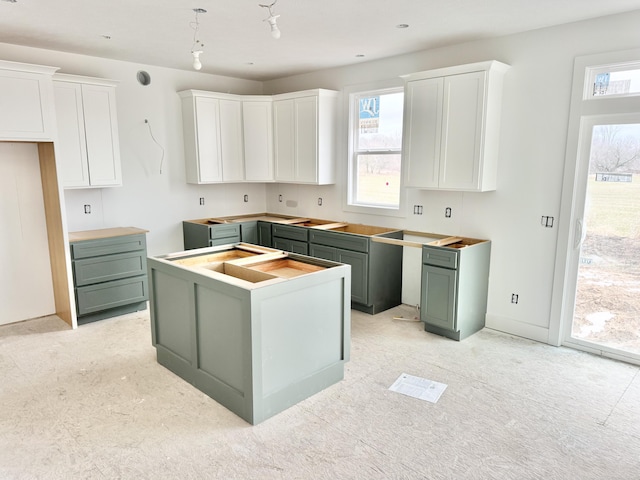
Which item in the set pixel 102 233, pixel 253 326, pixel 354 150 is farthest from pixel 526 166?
pixel 102 233

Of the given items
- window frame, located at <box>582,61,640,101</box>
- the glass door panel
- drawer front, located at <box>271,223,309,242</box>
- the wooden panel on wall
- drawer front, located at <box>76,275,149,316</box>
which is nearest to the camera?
window frame, located at <box>582,61,640,101</box>

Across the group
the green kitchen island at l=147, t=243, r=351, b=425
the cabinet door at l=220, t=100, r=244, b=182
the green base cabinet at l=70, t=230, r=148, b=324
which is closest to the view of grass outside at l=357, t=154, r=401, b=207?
the cabinet door at l=220, t=100, r=244, b=182

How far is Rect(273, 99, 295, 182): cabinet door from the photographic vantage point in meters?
5.55

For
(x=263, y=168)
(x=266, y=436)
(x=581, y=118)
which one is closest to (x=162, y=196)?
(x=263, y=168)

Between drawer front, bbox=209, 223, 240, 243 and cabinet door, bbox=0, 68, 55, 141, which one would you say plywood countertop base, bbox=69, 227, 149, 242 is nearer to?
drawer front, bbox=209, 223, 240, 243

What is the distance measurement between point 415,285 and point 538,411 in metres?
2.19

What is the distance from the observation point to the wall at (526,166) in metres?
3.60

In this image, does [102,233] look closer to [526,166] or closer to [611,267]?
[526,166]

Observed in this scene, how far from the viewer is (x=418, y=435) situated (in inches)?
103

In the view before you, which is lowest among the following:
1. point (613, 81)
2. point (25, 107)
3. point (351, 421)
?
point (351, 421)

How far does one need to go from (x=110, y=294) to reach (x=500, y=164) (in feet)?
13.4

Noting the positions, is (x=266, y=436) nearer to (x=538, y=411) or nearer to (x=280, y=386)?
(x=280, y=386)

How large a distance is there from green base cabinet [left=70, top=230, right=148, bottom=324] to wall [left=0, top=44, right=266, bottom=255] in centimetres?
55

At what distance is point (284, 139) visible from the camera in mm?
5660
